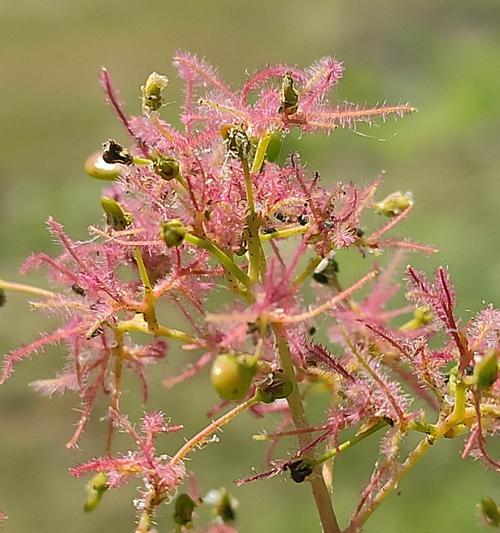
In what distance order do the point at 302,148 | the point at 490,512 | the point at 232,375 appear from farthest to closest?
the point at 302,148, the point at 490,512, the point at 232,375

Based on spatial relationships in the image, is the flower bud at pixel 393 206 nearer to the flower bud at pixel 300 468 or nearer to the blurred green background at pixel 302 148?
the flower bud at pixel 300 468

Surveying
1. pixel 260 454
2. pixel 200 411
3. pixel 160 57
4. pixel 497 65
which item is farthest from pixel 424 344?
pixel 160 57

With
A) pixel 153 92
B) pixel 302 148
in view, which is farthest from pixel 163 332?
pixel 302 148

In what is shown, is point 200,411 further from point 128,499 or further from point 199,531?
point 199,531

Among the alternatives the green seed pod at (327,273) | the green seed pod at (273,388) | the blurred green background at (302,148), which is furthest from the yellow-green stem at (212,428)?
the blurred green background at (302,148)

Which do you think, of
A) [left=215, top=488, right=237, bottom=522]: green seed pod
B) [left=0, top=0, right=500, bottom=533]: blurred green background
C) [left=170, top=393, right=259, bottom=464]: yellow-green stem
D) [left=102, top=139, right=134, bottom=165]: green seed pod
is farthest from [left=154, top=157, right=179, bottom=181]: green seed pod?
[left=0, top=0, right=500, bottom=533]: blurred green background

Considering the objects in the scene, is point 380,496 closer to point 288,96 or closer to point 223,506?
point 223,506
